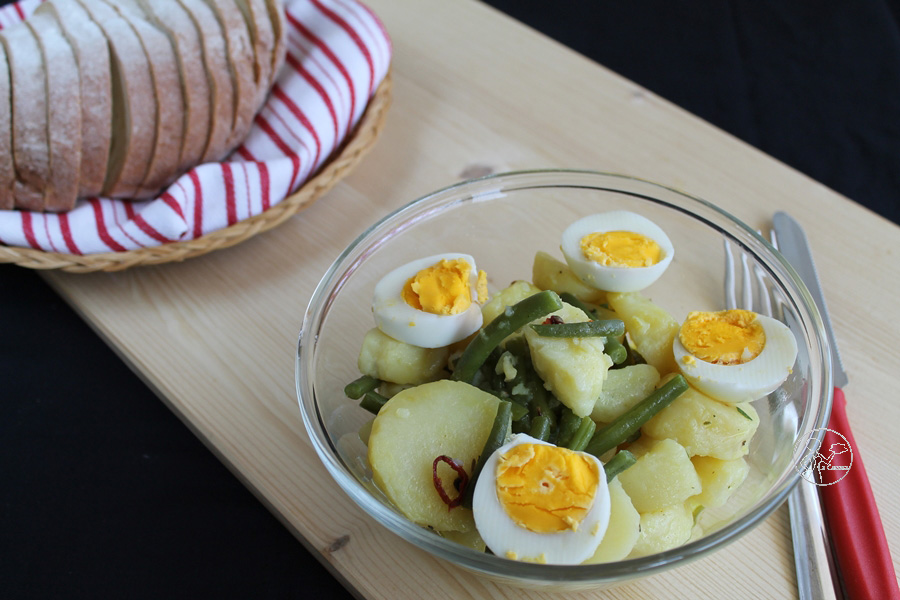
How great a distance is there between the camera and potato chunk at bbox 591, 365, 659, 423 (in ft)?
3.72

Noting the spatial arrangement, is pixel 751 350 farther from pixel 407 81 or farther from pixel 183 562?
pixel 407 81

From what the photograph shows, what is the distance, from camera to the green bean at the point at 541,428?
1.08 metres

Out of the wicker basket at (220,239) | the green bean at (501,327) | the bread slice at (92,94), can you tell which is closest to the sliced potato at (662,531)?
the green bean at (501,327)

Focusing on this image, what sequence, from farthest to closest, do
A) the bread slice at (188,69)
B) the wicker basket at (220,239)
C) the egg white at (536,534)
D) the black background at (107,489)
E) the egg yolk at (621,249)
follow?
the bread slice at (188,69)
the wicker basket at (220,239)
the black background at (107,489)
the egg yolk at (621,249)
the egg white at (536,534)

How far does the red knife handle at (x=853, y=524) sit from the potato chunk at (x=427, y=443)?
23.9 inches

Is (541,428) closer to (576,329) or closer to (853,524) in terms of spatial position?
(576,329)

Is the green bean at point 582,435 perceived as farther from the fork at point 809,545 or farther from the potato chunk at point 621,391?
the fork at point 809,545

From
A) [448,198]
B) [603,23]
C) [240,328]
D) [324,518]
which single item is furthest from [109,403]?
[603,23]


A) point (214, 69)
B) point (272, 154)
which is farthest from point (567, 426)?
point (214, 69)

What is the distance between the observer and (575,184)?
1.48m

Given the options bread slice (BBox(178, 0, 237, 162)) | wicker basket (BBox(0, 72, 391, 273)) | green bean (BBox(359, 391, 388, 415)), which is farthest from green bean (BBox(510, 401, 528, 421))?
bread slice (BBox(178, 0, 237, 162))

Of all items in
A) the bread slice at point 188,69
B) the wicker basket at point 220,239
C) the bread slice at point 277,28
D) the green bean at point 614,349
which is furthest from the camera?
the bread slice at point 277,28

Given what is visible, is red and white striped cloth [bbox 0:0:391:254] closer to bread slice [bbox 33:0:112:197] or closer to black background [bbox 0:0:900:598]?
bread slice [bbox 33:0:112:197]

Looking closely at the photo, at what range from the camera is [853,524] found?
116cm
